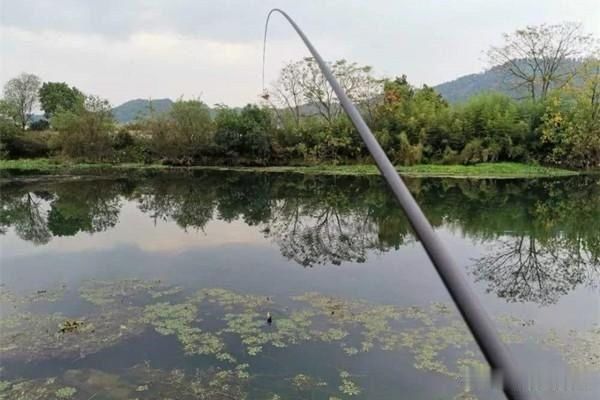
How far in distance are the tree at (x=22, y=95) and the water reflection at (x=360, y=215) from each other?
2207 centimetres

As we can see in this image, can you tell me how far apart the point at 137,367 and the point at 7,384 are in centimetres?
118

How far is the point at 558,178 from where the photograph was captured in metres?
18.7

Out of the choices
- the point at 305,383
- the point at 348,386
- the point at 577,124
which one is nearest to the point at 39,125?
the point at 577,124

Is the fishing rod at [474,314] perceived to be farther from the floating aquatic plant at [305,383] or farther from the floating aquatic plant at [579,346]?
the floating aquatic plant at [579,346]

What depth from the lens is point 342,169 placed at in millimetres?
24062

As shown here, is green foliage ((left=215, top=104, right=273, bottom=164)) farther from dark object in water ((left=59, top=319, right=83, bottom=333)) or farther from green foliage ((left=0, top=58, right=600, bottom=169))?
dark object in water ((left=59, top=319, right=83, bottom=333))

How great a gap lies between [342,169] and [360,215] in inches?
470

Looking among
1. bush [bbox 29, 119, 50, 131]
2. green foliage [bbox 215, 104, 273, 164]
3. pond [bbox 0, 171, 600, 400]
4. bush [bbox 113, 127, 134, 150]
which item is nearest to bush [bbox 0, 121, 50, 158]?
bush [bbox 29, 119, 50, 131]

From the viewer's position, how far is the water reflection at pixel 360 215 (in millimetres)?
7785

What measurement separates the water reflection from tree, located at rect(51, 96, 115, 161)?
32.2 ft

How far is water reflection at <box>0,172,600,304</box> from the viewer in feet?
25.5

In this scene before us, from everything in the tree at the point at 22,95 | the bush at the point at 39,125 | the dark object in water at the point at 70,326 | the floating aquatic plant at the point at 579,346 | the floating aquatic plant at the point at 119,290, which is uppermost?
the tree at the point at 22,95

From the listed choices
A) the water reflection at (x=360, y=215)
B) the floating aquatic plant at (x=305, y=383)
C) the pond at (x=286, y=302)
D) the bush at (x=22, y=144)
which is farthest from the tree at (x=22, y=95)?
the floating aquatic plant at (x=305, y=383)

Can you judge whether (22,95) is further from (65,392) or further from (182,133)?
(65,392)
